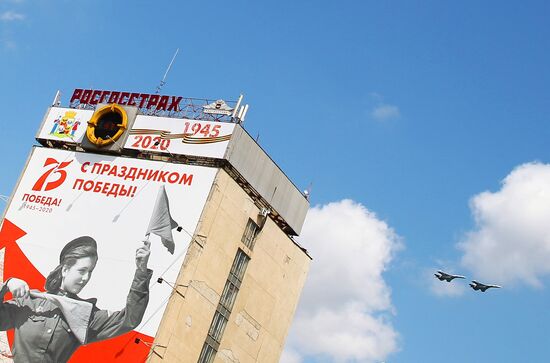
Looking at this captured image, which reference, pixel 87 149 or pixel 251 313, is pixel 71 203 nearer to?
pixel 87 149

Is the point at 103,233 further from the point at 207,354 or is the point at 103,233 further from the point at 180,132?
the point at 207,354

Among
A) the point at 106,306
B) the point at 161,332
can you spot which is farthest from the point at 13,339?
the point at 161,332

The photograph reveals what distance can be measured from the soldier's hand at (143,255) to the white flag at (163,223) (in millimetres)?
1345

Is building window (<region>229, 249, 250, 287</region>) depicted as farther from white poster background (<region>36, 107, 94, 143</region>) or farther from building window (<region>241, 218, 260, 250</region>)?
white poster background (<region>36, 107, 94, 143</region>)

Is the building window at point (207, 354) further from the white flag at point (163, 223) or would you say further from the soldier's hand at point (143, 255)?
the white flag at point (163, 223)

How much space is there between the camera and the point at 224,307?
296 ft

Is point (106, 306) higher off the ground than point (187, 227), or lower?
lower

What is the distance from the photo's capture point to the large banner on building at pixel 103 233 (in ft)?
279

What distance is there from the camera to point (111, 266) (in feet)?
291

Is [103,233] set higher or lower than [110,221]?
lower

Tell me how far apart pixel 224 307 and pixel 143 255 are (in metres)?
10.7

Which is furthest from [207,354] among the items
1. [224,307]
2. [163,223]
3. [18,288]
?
[18,288]

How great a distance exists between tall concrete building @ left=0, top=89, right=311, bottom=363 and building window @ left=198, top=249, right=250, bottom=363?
0.12 m

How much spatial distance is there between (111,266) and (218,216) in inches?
501
